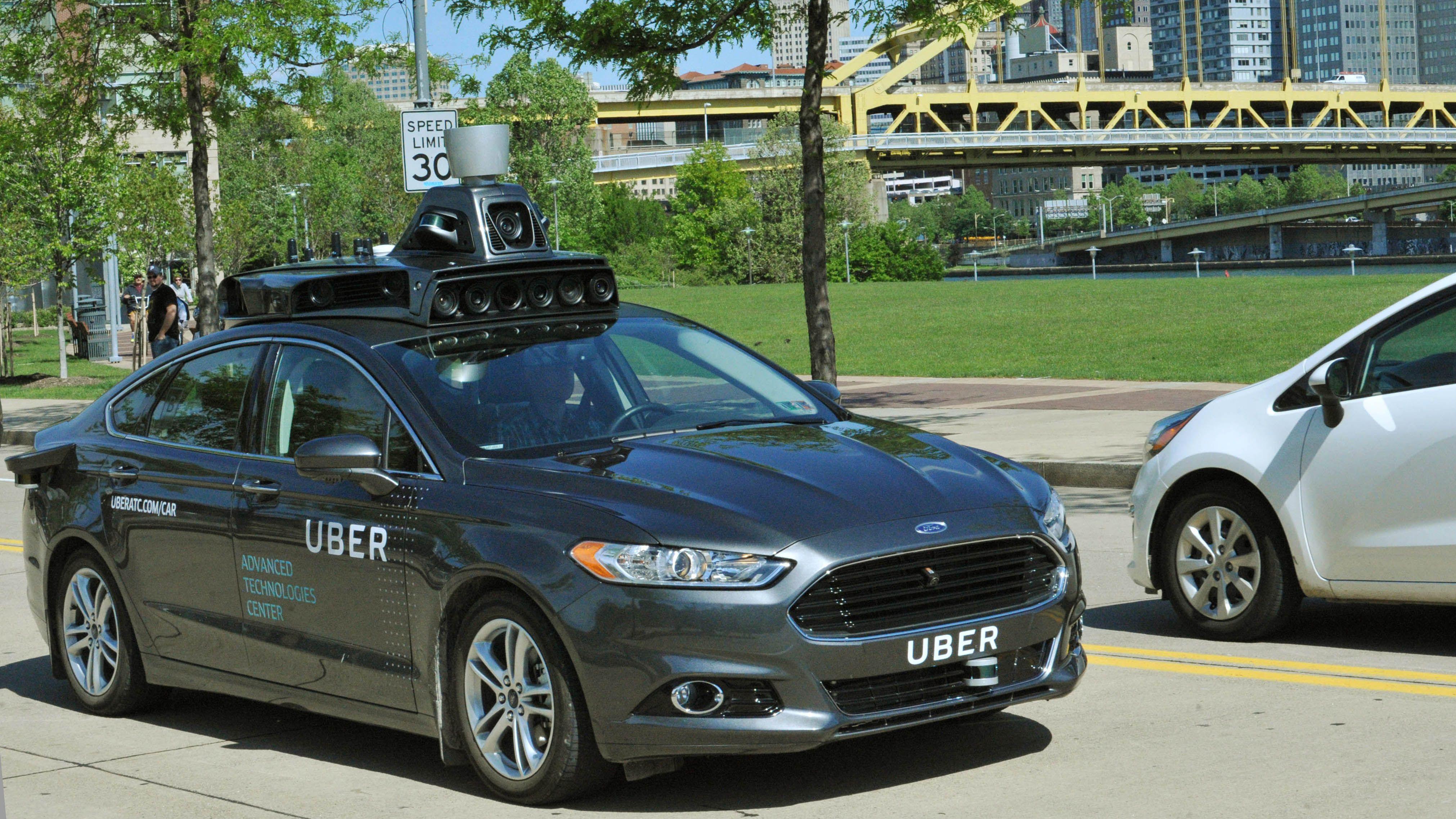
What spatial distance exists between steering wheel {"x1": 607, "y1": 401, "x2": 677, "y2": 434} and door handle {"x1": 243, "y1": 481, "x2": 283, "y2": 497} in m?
1.16

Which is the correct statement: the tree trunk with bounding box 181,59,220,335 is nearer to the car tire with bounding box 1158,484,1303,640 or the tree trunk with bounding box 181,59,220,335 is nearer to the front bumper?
the car tire with bounding box 1158,484,1303,640

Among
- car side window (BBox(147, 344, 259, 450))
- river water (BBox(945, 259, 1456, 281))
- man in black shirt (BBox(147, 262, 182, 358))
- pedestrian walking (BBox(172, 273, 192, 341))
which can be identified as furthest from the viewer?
river water (BBox(945, 259, 1456, 281))

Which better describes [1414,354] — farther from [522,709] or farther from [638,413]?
[522,709]

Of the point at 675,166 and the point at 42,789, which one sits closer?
the point at 42,789

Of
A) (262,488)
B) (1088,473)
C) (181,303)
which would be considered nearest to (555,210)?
(181,303)

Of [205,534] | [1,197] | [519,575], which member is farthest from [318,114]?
[519,575]

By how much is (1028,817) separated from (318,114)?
64.7ft

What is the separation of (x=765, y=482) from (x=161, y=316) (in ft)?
62.7

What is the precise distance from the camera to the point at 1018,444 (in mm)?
14758

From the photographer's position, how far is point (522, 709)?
16.3 ft

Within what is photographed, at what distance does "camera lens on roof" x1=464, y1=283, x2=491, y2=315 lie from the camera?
6.02m

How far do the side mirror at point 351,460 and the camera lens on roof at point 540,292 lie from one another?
3.25ft

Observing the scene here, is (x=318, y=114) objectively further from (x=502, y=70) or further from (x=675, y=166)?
(x=675, y=166)

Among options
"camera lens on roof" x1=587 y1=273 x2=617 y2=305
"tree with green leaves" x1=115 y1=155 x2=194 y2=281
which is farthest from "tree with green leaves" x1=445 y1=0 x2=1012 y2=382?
"tree with green leaves" x1=115 y1=155 x2=194 y2=281
